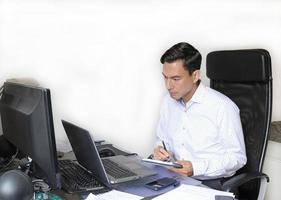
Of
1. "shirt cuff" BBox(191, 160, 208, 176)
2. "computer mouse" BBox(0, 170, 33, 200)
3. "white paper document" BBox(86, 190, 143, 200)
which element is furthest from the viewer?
"shirt cuff" BBox(191, 160, 208, 176)

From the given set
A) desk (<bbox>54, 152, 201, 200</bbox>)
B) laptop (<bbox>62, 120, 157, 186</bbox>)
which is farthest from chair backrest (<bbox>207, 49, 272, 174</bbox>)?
laptop (<bbox>62, 120, 157, 186</bbox>)

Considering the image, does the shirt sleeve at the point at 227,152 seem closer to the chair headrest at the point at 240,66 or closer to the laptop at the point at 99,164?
the chair headrest at the point at 240,66

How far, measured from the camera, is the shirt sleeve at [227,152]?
173cm

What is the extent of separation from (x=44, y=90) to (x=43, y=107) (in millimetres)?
53

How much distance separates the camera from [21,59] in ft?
6.68

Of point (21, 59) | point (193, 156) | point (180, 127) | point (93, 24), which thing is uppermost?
point (93, 24)

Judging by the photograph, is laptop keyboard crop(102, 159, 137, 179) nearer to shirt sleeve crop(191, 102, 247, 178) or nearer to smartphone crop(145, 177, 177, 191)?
smartphone crop(145, 177, 177, 191)

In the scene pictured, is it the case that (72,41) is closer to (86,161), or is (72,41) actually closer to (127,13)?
(127,13)

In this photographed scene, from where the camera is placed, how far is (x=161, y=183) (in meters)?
1.41

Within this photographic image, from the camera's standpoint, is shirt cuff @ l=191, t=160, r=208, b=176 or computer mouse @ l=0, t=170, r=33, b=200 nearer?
computer mouse @ l=0, t=170, r=33, b=200

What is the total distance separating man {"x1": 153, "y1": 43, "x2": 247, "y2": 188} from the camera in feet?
5.76

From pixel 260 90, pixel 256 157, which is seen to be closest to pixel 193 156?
pixel 256 157

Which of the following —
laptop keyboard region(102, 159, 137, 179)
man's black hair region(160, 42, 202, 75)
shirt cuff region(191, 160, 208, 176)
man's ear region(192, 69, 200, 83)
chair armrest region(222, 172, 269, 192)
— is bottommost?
chair armrest region(222, 172, 269, 192)

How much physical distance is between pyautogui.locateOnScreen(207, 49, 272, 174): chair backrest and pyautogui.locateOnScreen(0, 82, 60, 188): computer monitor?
106 cm
